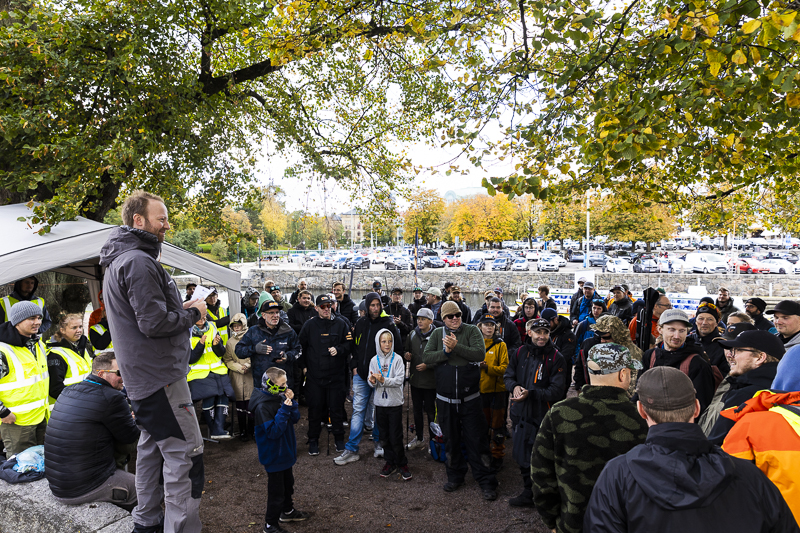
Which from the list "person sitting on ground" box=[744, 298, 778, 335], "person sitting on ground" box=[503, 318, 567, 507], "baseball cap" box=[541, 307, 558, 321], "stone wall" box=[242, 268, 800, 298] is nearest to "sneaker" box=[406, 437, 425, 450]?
"person sitting on ground" box=[503, 318, 567, 507]

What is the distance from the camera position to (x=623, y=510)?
175 centimetres

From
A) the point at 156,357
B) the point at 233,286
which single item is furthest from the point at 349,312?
the point at 156,357

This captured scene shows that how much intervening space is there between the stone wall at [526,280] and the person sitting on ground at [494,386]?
14.5m

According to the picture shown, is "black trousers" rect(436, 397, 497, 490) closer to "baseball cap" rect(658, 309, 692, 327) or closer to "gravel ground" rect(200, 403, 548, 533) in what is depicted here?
"gravel ground" rect(200, 403, 548, 533)

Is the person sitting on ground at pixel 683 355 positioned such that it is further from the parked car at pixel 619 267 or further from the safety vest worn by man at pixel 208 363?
the parked car at pixel 619 267

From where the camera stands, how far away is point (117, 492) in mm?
3400

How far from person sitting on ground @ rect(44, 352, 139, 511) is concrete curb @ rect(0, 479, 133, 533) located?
0.09 m

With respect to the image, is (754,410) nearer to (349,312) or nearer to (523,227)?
(349,312)

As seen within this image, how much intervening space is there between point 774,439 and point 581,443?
819 millimetres

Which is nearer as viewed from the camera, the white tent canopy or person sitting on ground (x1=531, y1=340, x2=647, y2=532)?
person sitting on ground (x1=531, y1=340, x2=647, y2=532)

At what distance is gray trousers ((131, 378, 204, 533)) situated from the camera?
8.14 ft

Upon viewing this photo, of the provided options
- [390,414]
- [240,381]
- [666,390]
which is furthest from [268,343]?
[666,390]

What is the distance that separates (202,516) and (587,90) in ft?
18.6

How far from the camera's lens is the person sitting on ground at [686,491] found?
1574 mm
